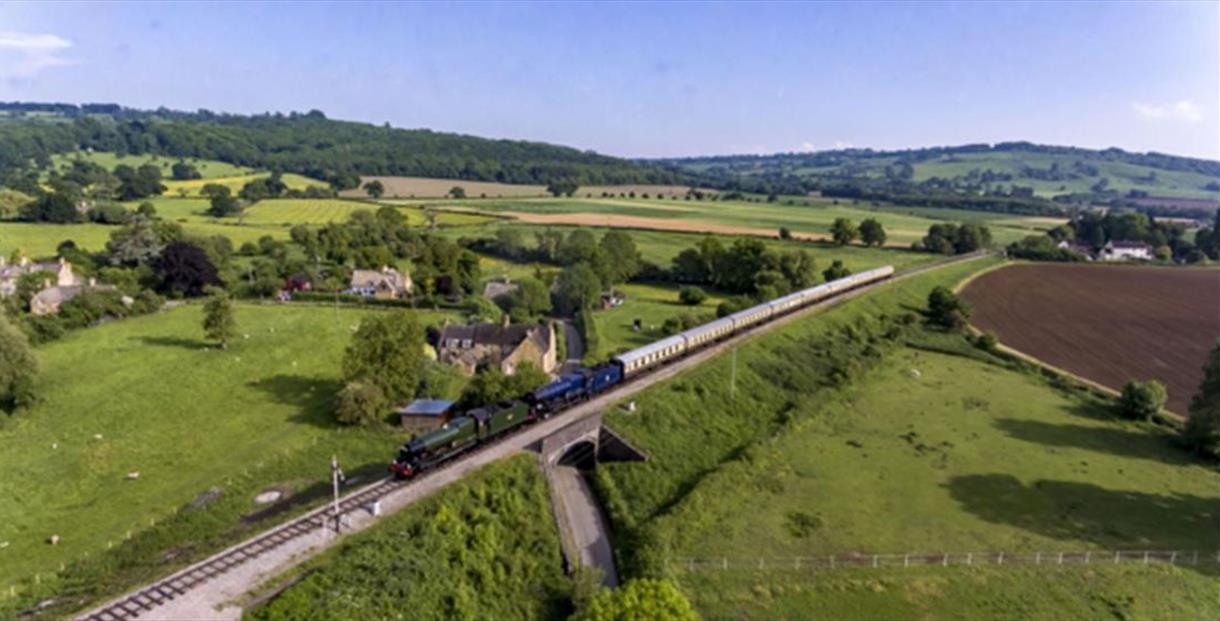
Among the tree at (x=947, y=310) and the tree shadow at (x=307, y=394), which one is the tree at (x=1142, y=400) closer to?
the tree at (x=947, y=310)

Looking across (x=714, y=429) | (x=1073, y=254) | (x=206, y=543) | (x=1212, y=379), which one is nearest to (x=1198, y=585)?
(x=1212, y=379)

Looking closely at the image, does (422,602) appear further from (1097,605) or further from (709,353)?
(709,353)

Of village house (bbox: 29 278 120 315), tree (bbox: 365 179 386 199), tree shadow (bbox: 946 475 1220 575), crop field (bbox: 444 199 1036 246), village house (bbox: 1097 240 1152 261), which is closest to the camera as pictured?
tree shadow (bbox: 946 475 1220 575)

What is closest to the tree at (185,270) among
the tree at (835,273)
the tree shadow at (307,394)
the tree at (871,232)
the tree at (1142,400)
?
the tree shadow at (307,394)

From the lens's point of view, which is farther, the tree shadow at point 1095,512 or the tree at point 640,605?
the tree shadow at point 1095,512

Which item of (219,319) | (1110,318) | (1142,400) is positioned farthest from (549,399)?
(1110,318)

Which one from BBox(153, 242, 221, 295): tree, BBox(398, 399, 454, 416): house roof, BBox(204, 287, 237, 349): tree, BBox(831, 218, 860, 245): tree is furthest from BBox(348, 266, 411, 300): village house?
BBox(831, 218, 860, 245): tree

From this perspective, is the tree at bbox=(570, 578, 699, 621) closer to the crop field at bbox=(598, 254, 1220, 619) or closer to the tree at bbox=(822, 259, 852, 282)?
the crop field at bbox=(598, 254, 1220, 619)
